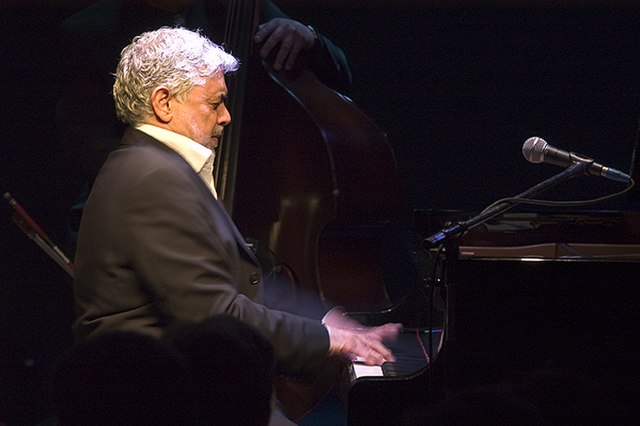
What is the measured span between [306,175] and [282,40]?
20.2 inches

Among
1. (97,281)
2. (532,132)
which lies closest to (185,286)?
(97,281)

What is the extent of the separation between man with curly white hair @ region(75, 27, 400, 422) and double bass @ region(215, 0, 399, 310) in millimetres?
841

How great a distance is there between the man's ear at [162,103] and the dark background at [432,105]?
198cm

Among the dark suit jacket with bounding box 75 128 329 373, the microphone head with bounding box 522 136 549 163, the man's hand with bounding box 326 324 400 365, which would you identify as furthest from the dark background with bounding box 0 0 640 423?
the dark suit jacket with bounding box 75 128 329 373

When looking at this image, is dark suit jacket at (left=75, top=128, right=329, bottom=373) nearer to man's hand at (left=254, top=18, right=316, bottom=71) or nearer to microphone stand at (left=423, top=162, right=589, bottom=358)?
microphone stand at (left=423, top=162, right=589, bottom=358)

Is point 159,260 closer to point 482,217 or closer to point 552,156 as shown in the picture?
point 482,217

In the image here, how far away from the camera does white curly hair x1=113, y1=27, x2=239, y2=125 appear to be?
7.54 feet

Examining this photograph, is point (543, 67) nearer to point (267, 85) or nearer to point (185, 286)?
point (267, 85)

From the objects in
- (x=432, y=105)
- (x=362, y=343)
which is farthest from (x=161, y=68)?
(x=432, y=105)

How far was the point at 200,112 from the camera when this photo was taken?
7.66ft

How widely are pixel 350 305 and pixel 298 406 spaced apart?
0.40m

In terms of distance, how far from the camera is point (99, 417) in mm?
1642

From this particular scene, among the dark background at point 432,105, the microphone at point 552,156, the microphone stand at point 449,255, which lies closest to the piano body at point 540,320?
the microphone stand at point 449,255

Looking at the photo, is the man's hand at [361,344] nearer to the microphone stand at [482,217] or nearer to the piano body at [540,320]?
the piano body at [540,320]
